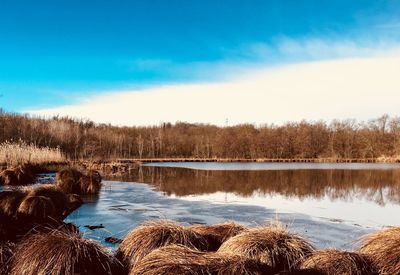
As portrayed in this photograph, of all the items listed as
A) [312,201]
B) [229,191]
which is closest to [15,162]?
[229,191]

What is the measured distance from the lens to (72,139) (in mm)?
71812

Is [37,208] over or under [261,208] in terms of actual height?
over

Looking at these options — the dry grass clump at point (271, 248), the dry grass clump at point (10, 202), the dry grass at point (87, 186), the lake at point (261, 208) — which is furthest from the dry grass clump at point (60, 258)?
the dry grass at point (87, 186)

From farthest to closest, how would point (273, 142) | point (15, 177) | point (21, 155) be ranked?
point (273, 142), point (21, 155), point (15, 177)

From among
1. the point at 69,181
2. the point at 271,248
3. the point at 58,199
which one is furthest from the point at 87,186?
the point at 271,248

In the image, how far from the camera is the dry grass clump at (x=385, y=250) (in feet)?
16.8

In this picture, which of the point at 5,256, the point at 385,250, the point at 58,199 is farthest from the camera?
the point at 58,199

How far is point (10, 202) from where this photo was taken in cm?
1287

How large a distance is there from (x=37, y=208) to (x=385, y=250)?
412 inches

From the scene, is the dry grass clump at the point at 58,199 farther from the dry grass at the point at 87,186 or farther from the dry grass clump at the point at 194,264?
the dry grass clump at the point at 194,264

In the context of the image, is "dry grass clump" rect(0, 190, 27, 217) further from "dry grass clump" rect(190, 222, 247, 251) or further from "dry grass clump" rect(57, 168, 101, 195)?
"dry grass clump" rect(190, 222, 247, 251)

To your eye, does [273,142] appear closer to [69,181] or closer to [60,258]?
[69,181]

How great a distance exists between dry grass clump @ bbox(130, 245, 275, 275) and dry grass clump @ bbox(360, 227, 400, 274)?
1453 millimetres

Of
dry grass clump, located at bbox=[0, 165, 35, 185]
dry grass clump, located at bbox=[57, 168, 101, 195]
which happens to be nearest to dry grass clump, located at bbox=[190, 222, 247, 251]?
dry grass clump, located at bbox=[57, 168, 101, 195]
